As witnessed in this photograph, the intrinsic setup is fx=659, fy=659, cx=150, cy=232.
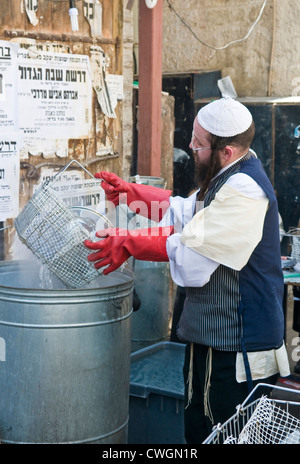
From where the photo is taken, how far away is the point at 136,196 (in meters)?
3.70

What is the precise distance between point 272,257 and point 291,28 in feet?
21.5

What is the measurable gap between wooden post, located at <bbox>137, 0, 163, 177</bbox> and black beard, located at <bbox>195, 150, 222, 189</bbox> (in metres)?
2.16

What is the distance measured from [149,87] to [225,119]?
237cm

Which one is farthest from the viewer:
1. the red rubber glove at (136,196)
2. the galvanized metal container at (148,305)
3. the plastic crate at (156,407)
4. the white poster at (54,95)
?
the galvanized metal container at (148,305)

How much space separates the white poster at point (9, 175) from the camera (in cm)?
430

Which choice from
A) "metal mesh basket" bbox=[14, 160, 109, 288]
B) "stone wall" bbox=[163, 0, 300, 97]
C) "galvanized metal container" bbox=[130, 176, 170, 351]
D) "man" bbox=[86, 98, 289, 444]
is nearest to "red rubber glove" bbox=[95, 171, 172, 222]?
"man" bbox=[86, 98, 289, 444]

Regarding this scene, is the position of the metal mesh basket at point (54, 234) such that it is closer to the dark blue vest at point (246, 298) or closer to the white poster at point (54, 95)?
the dark blue vest at point (246, 298)

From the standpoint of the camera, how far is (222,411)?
3193mm

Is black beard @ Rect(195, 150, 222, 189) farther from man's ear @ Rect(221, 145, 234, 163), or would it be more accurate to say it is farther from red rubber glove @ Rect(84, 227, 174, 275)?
red rubber glove @ Rect(84, 227, 174, 275)

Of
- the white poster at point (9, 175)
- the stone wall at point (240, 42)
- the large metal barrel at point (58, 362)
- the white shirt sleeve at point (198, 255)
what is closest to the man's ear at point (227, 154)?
the white shirt sleeve at point (198, 255)

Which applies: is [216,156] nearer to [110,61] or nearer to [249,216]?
[249,216]

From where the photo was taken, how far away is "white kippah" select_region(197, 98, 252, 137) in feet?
9.89

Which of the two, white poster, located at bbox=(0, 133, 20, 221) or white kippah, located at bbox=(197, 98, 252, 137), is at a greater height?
white kippah, located at bbox=(197, 98, 252, 137)

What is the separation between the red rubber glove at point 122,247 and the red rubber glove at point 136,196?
66 centimetres
